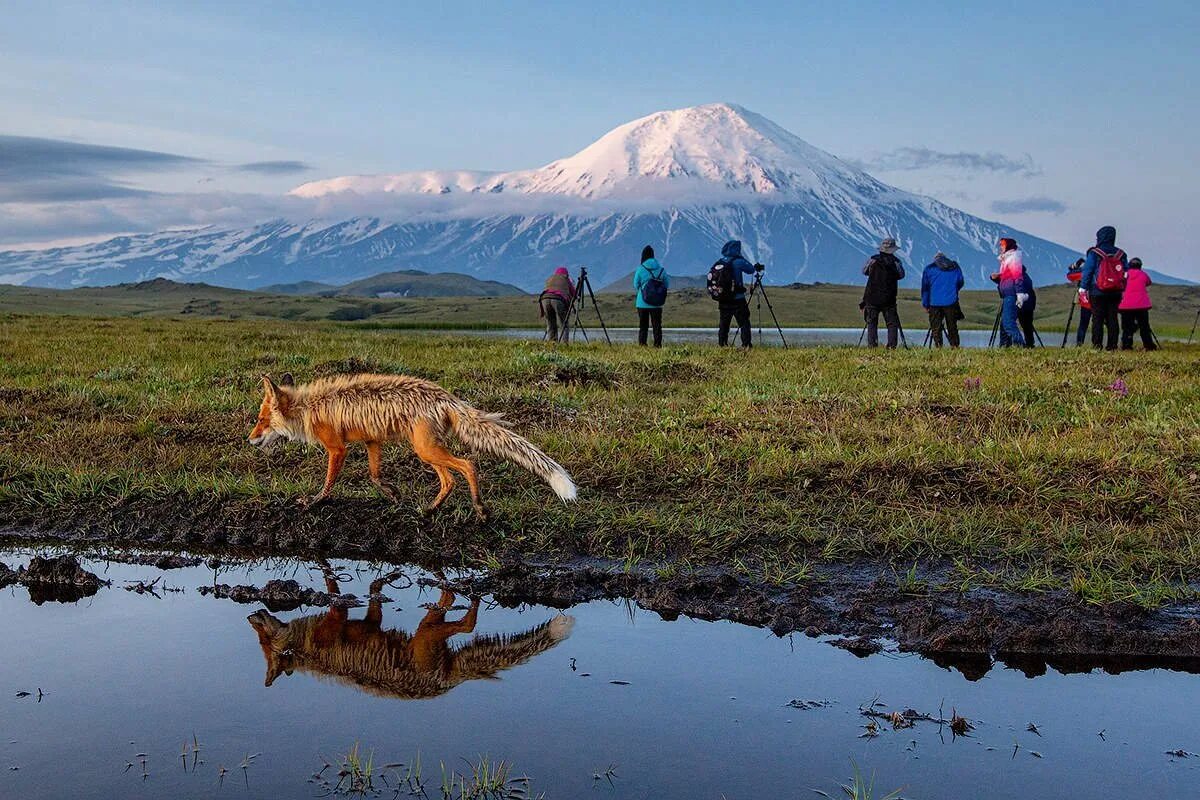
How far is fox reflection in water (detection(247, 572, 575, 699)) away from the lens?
617 cm

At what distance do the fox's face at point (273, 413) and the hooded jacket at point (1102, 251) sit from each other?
20.6 meters

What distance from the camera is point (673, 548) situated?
8742 millimetres

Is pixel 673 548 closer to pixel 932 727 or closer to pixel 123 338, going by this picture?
pixel 932 727

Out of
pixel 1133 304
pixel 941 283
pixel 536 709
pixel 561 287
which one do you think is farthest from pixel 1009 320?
pixel 536 709

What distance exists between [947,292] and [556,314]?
10531 millimetres

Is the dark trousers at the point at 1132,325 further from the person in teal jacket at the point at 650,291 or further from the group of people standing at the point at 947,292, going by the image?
the person in teal jacket at the point at 650,291

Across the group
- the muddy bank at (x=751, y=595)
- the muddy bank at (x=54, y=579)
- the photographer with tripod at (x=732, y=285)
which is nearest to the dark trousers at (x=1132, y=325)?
the photographer with tripod at (x=732, y=285)

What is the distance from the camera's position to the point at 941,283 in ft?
89.2

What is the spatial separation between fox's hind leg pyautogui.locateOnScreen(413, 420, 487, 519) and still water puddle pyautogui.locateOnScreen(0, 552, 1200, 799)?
1.59 meters

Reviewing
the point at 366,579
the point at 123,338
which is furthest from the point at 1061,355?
the point at 123,338

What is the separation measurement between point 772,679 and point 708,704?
1.81ft

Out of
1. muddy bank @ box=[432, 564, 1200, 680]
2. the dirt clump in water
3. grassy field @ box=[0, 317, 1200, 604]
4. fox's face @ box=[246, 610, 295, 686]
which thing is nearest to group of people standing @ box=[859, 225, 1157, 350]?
grassy field @ box=[0, 317, 1200, 604]

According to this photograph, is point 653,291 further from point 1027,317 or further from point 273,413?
point 273,413

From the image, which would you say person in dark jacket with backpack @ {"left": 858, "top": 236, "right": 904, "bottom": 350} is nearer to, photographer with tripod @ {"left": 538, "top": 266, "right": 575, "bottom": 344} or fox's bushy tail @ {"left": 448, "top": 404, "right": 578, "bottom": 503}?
photographer with tripod @ {"left": 538, "top": 266, "right": 575, "bottom": 344}
